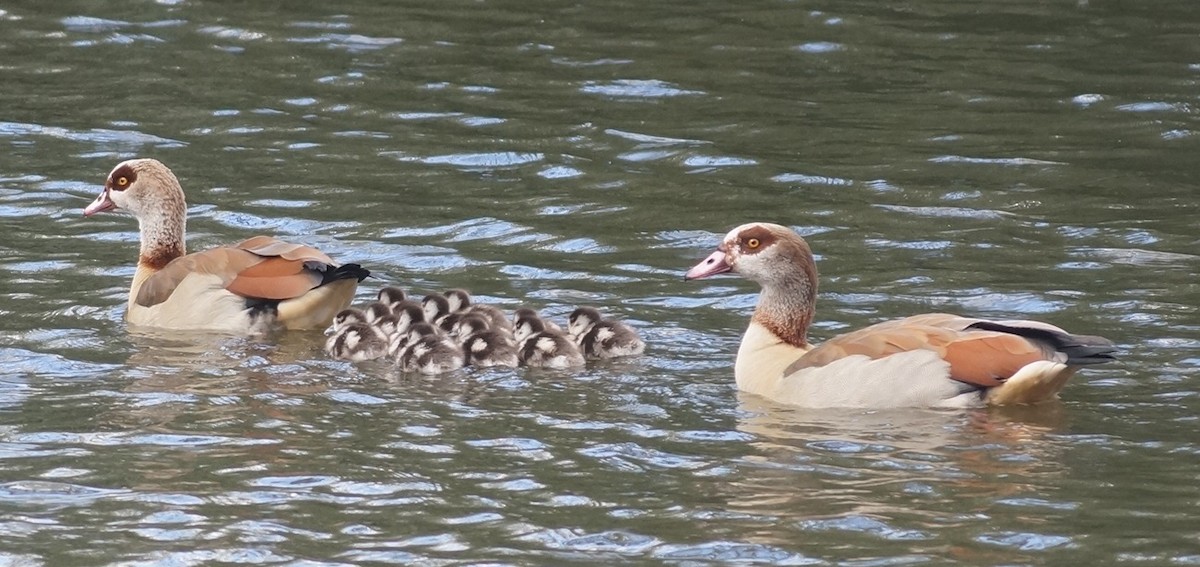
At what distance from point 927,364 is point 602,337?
2.00 m

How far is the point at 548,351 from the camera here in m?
11.3

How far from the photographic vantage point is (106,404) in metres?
10.4

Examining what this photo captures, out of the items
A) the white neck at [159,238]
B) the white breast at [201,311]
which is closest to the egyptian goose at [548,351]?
the white breast at [201,311]

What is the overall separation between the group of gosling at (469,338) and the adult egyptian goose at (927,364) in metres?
0.89

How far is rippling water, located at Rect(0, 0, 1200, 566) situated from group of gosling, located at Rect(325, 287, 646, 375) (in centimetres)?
16

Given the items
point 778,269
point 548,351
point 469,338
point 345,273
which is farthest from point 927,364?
point 345,273

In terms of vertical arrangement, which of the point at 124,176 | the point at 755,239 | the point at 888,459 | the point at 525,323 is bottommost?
the point at 888,459

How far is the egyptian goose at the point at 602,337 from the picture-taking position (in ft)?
37.3

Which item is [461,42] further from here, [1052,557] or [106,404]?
[1052,557]

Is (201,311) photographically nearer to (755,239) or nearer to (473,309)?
(473,309)

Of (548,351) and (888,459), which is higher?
(548,351)

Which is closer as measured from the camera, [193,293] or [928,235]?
[193,293]

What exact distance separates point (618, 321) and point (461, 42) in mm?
9523

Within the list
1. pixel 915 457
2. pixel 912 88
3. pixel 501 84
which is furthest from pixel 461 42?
pixel 915 457
